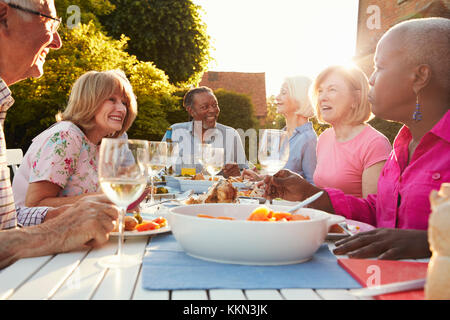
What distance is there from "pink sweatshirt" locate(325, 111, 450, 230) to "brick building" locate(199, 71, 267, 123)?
29.4 meters

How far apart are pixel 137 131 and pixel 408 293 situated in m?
13.7

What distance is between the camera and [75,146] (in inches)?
98.4

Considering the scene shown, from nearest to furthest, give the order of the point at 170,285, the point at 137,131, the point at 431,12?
the point at 170,285
the point at 431,12
the point at 137,131

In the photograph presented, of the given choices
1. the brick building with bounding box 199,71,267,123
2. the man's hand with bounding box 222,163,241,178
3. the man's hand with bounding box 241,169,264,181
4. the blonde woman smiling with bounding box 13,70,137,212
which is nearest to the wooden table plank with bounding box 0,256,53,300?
the blonde woman smiling with bounding box 13,70,137,212

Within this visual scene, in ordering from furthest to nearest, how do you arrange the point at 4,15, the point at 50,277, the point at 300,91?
the point at 300,91 → the point at 4,15 → the point at 50,277

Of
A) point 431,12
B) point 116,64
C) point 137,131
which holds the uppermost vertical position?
point 431,12

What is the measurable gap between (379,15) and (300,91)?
1226 cm

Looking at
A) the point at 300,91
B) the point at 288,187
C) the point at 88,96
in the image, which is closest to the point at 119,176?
the point at 288,187

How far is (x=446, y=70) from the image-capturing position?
181cm

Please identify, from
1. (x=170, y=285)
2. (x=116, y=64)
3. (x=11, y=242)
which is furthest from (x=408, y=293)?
(x=116, y=64)

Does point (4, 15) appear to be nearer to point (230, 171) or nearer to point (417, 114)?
point (417, 114)

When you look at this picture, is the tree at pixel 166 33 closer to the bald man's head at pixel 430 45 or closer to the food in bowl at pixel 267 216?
the bald man's head at pixel 430 45
